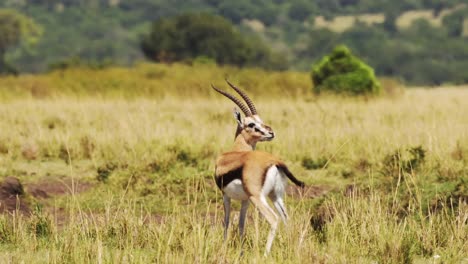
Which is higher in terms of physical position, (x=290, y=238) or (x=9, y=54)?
(x=290, y=238)

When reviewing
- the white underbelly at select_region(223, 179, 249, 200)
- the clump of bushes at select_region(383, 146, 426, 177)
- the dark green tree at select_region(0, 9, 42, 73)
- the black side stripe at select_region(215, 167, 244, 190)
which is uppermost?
the black side stripe at select_region(215, 167, 244, 190)

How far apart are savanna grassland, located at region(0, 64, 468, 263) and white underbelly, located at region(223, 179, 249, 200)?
0.19 metres

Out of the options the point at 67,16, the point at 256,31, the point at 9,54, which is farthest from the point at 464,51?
the point at 67,16

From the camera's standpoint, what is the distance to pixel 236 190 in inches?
235

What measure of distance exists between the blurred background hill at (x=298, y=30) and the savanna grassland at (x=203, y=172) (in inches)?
1908

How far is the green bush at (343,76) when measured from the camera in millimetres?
22344

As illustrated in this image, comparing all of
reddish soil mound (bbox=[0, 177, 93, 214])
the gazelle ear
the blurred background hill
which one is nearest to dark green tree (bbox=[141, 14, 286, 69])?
the blurred background hill

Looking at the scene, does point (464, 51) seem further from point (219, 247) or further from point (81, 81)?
point (219, 247)

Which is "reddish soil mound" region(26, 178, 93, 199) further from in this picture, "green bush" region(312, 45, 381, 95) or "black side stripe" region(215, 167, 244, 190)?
"green bush" region(312, 45, 381, 95)

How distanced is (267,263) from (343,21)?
332 ft

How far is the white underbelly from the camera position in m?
5.95

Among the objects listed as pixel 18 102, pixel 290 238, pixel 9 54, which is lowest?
pixel 9 54

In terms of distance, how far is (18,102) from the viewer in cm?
1925

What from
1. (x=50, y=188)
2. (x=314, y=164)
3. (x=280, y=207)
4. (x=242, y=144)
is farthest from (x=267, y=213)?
(x=314, y=164)
